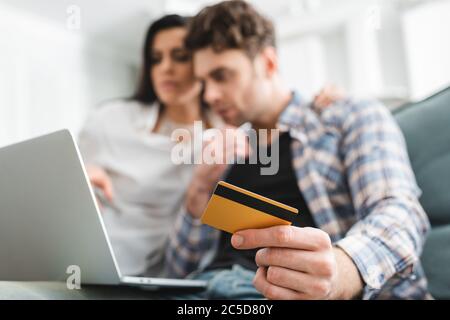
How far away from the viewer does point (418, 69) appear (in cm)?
267

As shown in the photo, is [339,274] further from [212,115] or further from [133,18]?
[133,18]

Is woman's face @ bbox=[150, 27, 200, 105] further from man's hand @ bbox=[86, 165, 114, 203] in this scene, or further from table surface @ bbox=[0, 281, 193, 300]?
table surface @ bbox=[0, 281, 193, 300]

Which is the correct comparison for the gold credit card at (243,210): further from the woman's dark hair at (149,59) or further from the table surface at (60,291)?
the woman's dark hair at (149,59)

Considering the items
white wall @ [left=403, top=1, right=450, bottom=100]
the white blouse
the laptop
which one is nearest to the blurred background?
white wall @ [left=403, top=1, right=450, bottom=100]

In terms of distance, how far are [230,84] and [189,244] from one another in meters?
0.38

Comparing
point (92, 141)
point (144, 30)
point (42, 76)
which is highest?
point (144, 30)

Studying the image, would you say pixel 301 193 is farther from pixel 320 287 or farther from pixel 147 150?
pixel 147 150

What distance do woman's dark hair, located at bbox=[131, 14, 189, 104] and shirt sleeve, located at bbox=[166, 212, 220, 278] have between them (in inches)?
19.5

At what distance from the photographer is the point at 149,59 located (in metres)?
1.31

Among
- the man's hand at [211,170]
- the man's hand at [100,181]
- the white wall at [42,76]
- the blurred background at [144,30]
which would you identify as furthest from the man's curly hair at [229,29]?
the blurred background at [144,30]

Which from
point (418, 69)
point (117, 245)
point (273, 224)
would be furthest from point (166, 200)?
point (418, 69)

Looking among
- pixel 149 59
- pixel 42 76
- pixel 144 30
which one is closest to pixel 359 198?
pixel 149 59

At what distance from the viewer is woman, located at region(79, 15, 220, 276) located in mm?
1050

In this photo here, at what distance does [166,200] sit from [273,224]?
2.21ft
